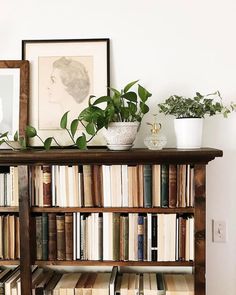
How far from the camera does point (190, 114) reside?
1616mm

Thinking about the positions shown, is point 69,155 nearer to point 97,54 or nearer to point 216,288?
point 97,54

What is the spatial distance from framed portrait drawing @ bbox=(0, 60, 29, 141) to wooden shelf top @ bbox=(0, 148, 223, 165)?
1.04ft

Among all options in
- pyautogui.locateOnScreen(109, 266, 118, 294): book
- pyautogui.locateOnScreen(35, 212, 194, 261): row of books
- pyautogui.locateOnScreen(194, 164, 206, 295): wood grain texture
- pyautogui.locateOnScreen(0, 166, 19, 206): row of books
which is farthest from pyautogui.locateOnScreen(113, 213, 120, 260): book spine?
pyautogui.locateOnScreen(0, 166, 19, 206): row of books

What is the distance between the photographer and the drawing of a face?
1.77 metres

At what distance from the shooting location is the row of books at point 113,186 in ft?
5.11

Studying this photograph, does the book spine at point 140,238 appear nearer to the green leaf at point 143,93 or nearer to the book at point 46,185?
the book at point 46,185

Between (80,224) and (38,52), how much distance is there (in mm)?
881

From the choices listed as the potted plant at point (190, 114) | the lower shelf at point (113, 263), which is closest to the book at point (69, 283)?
the lower shelf at point (113, 263)

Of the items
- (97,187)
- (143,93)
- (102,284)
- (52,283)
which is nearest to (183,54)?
(143,93)

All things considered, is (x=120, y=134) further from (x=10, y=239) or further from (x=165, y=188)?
(x=10, y=239)

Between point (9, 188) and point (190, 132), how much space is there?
2.82ft

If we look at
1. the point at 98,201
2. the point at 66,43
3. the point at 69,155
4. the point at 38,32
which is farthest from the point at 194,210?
the point at 38,32

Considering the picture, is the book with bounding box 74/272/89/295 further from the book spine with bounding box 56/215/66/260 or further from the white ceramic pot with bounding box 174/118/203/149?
the white ceramic pot with bounding box 174/118/203/149

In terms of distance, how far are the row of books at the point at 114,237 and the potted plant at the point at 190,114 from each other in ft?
1.14
